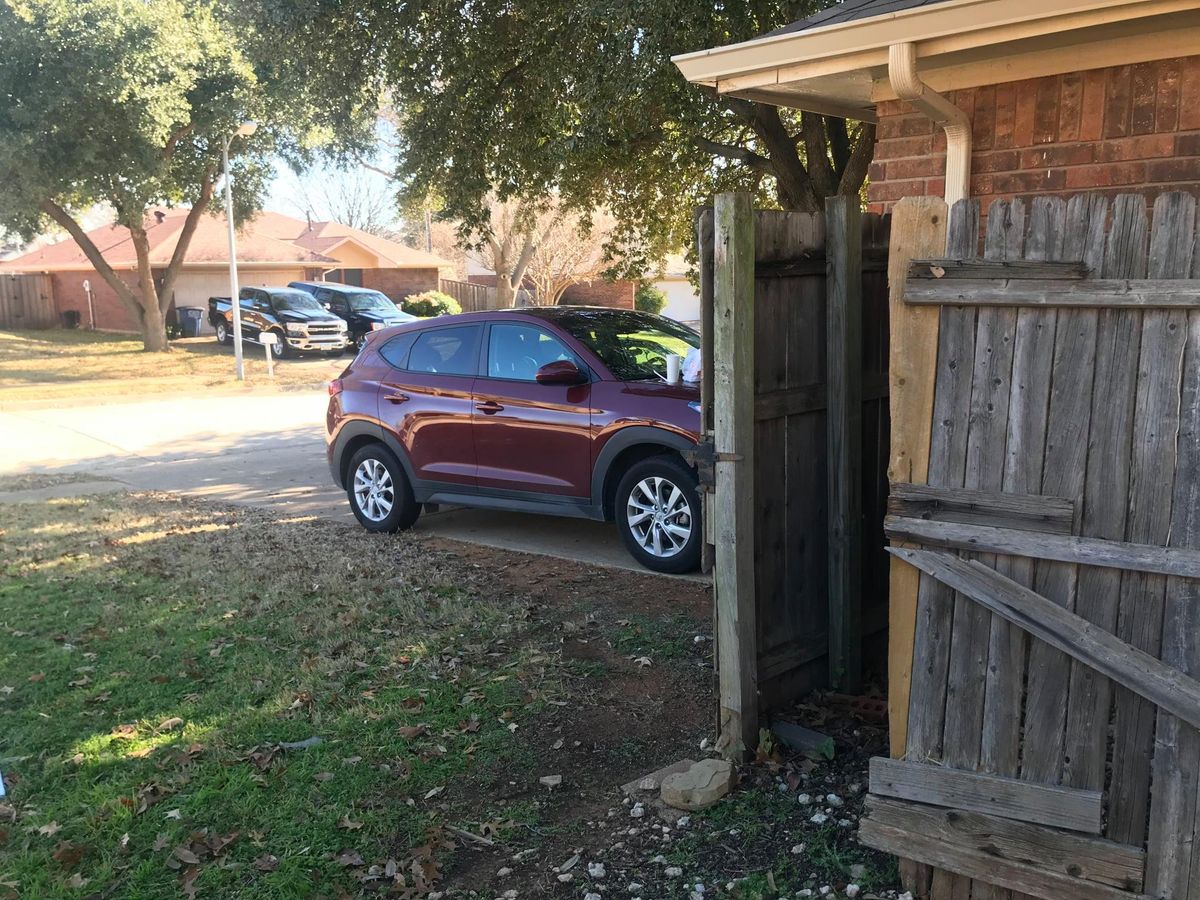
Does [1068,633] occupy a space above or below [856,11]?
below

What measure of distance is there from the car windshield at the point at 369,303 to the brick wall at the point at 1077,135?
2654 centimetres

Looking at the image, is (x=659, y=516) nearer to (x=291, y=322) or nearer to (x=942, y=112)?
(x=942, y=112)

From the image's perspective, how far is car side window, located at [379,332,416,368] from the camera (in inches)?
341

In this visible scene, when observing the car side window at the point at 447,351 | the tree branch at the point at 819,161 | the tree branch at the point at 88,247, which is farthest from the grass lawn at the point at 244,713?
the tree branch at the point at 88,247

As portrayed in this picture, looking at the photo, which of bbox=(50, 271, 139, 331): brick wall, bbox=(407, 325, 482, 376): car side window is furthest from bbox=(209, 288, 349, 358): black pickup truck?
bbox=(407, 325, 482, 376): car side window

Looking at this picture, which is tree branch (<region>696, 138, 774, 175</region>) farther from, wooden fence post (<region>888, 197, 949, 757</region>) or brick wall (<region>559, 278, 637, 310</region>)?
brick wall (<region>559, 278, 637, 310</region>)

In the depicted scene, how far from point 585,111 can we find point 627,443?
11.8ft

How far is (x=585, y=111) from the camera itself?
30.4ft

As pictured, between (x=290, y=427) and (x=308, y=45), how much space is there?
7.09m

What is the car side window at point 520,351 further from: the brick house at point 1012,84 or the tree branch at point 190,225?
the tree branch at point 190,225

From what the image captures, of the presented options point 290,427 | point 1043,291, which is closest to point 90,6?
point 290,427

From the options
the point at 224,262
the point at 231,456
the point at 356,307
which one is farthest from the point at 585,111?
the point at 224,262

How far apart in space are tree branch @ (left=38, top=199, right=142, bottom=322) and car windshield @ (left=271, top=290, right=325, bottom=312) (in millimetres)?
3838

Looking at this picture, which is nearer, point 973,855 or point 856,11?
point 973,855
